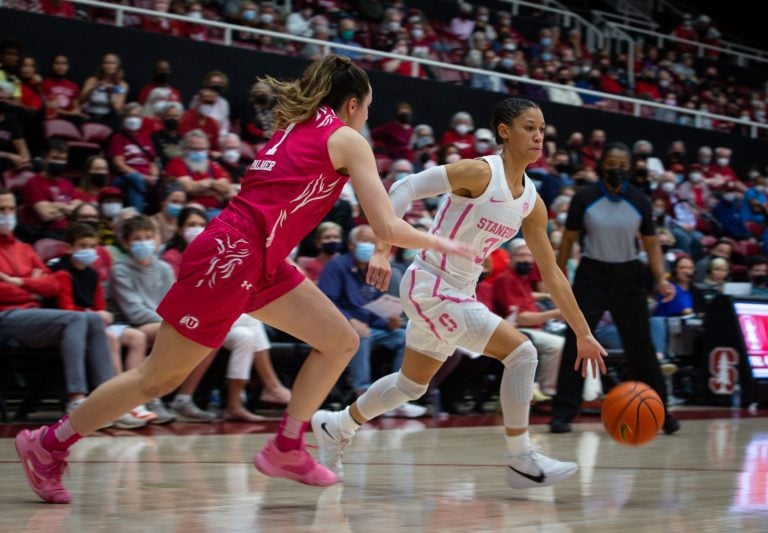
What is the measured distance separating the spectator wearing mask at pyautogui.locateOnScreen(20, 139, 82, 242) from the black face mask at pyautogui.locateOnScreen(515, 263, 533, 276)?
3.85 m

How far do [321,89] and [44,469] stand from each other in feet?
6.14

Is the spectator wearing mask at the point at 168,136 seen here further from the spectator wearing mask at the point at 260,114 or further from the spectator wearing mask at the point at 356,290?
the spectator wearing mask at the point at 356,290

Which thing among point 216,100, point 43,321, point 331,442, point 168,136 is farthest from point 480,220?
point 216,100

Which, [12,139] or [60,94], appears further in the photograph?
[60,94]

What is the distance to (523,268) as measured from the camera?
388 inches

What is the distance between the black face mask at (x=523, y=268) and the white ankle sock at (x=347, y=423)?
189 inches

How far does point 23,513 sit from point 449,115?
12251 millimetres

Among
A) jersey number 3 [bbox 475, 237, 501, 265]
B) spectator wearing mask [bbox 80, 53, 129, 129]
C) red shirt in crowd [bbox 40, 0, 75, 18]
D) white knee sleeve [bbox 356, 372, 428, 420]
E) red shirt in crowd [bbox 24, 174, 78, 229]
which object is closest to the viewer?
jersey number 3 [bbox 475, 237, 501, 265]

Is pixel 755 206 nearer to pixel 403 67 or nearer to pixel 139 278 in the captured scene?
pixel 403 67

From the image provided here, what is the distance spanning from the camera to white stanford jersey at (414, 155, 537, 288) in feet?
16.7

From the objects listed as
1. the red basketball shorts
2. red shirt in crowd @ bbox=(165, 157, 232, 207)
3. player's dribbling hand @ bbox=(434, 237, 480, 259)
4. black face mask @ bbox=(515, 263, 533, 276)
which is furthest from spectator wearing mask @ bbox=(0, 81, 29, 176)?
player's dribbling hand @ bbox=(434, 237, 480, 259)

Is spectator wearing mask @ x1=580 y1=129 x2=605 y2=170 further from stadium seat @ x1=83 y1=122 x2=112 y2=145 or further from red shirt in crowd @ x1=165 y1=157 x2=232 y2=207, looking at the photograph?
stadium seat @ x1=83 y1=122 x2=112 y2=145

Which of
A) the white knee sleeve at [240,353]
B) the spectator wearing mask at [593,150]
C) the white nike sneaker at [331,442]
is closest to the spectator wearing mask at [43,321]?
the white knee sleeve at [240,353]

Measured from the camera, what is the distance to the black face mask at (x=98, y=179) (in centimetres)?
971
